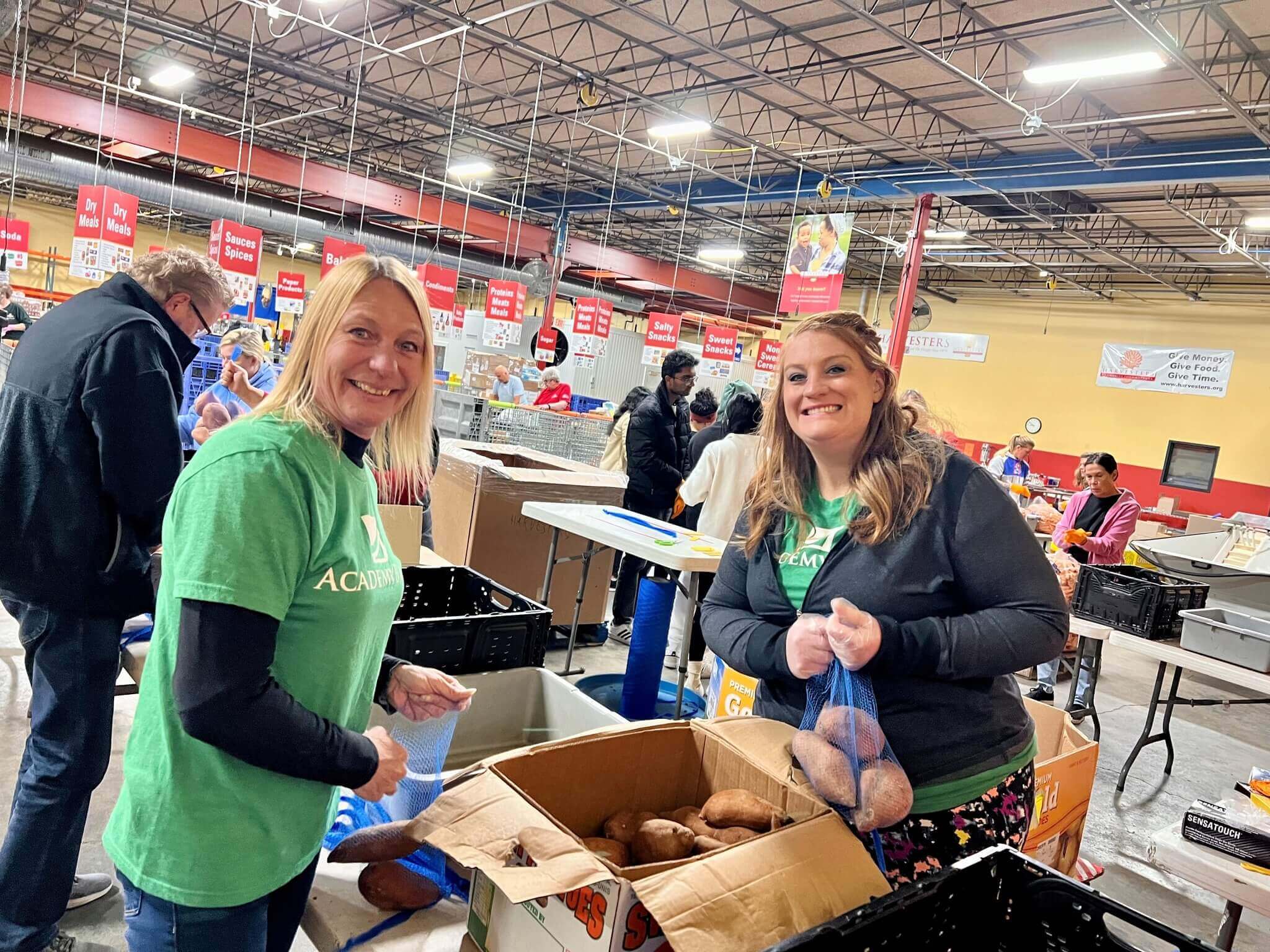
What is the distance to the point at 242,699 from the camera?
0.94 metres

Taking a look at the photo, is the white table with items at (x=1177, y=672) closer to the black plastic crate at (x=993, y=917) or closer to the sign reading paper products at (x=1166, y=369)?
the black plastic crate at (x=993, y=917)

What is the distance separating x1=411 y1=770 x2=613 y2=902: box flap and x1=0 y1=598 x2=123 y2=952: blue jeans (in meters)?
1.14

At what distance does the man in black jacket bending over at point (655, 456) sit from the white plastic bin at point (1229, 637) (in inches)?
112

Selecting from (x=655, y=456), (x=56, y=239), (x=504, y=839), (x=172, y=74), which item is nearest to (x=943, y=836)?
(x=504, y=839)

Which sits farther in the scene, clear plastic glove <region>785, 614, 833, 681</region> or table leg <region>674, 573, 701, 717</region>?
table leg <region>674, 573, 701, 717</region>

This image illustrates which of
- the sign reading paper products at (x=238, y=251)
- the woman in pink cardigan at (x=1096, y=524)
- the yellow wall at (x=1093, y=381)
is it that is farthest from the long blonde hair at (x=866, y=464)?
the yellow wall at (x=1093, y=381)

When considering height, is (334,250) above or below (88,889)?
above

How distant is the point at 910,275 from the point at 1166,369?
7156 mm

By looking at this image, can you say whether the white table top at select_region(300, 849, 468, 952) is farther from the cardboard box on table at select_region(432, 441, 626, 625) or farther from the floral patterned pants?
the cardboard box on table at select_region(432, 441, 626, 625)

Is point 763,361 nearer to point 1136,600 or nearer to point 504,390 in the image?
point 504,390

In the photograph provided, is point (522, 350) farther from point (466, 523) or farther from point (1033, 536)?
point (1033, 536)

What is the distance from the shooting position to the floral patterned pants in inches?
52.6

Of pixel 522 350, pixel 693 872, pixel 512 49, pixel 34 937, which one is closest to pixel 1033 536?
pixel 693 872

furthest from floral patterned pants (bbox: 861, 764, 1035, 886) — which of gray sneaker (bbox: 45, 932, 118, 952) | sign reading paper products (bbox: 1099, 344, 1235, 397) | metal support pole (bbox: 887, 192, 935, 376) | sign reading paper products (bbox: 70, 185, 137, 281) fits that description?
sign reading paper products (bbox: 1099, 344, 1235, 397)
